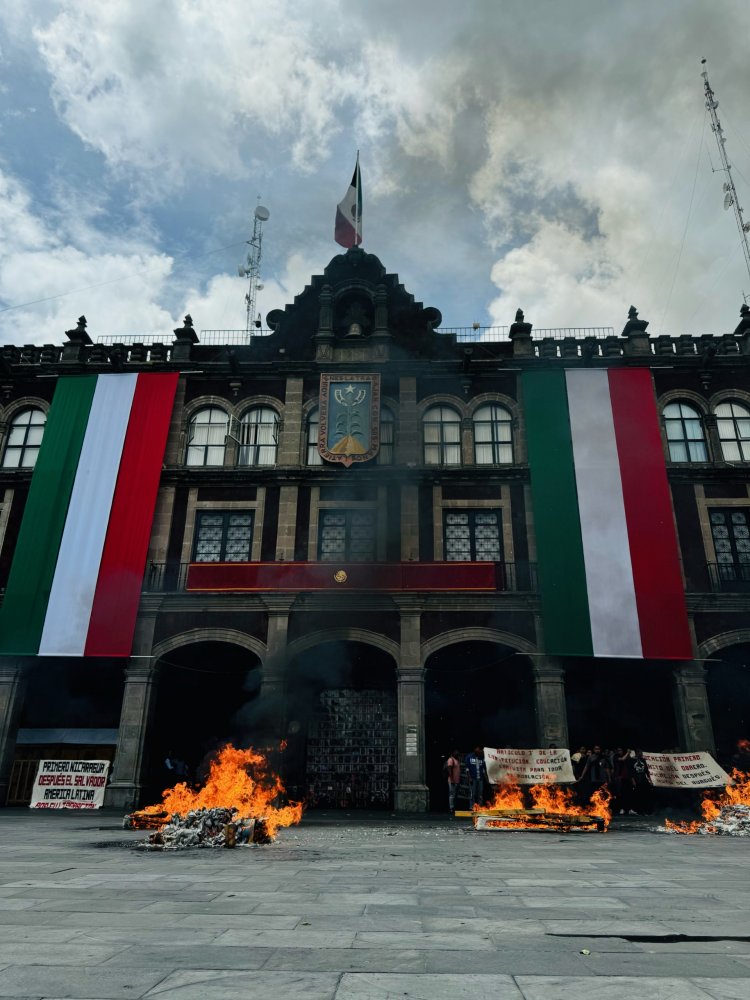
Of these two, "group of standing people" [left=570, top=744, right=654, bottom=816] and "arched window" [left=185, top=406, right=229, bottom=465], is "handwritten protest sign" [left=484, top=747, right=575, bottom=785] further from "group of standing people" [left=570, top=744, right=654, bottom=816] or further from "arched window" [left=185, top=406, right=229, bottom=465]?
"arched window" [left=185, top=406, right=229, bottom=465]

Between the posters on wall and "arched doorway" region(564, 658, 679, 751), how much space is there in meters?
4.24

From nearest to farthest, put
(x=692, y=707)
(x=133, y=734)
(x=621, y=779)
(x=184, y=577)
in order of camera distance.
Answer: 1. (x=621, y=779)
2. (x=692, y=707)
3. (x=133, y=734)
4. (x=184, y=577)

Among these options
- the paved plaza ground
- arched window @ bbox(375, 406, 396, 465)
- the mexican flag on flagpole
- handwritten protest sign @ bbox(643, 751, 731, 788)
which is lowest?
the paved plaza ground

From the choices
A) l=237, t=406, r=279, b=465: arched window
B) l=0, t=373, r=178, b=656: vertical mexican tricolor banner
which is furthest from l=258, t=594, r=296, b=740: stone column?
l=237, t=406, r=279, b=465: arched window

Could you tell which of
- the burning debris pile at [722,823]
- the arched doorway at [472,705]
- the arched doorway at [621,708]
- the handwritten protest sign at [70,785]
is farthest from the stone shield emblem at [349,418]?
the burning debris pile at [722,823]

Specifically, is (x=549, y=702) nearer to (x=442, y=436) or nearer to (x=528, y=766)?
(x=528, y=766)

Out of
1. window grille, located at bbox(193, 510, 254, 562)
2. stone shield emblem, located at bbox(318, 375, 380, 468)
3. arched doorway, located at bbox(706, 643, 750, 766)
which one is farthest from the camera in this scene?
stone shield emblem, located at bbox(318, 375, 380, 468)

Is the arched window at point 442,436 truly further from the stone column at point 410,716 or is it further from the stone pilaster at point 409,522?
the stone column at point 410,716

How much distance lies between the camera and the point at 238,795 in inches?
615

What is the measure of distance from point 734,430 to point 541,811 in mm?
15297

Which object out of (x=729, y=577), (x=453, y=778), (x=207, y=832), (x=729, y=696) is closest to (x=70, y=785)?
(x=207, y=832)

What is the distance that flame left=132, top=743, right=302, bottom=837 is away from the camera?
14141 mm

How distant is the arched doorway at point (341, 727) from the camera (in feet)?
70.1

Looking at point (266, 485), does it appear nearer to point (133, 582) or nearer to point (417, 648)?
point (133, 582)
